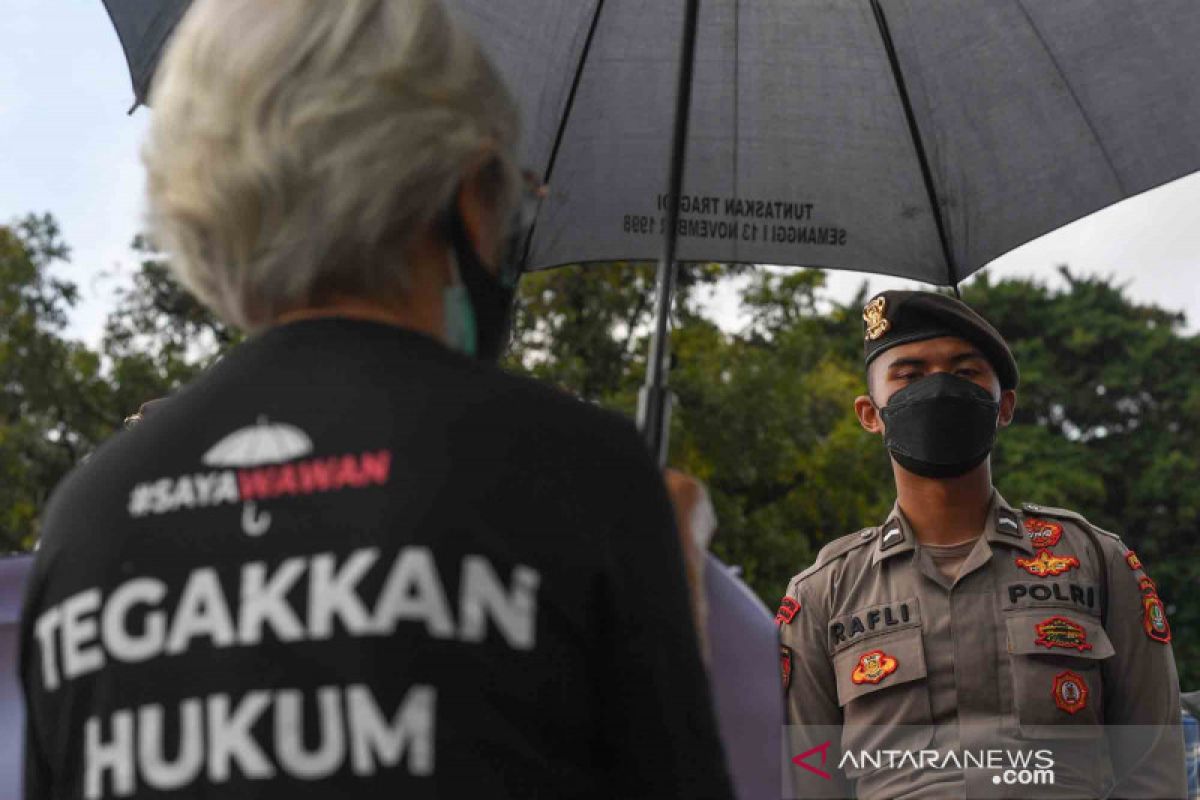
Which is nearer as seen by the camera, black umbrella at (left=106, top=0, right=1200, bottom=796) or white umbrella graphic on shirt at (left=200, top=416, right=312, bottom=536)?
white umbrella graphic on shirt at (left=200, top=416, right=312, bottom=536)

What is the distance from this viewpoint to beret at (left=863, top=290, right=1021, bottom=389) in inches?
167

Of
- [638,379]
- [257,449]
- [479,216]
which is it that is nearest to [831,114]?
[479,216]

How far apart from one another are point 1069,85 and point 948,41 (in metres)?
0.28

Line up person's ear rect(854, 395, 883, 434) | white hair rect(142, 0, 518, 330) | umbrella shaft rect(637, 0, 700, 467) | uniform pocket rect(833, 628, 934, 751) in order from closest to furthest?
1. white hair rect(142, 0, 518, 330)
2. umbrella shaft rect(637, 0, 700, 467)
3. uniform pocket rect(833, 628, 934, 751)
4. person's ear rect(854, 395, 883, 434)

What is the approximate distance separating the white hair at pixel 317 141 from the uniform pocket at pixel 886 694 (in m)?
2.60

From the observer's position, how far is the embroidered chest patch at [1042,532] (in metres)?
3.93

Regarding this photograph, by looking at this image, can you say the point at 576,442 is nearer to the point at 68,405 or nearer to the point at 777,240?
the point at 777,240

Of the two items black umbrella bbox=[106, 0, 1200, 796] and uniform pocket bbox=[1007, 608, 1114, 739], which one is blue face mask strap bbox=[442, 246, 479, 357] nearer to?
black umbrella bbox=[106, 0, 1200, 796]

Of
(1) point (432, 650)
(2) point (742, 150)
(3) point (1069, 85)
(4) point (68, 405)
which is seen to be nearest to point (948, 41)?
(3) point (1069, 85)

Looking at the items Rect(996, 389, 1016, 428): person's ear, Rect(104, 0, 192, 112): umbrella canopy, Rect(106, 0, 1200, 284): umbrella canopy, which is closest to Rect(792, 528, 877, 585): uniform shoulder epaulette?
Rect(996, 389, 1016, 428): person's ear

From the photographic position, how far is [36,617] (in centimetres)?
145

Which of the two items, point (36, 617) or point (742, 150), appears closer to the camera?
point (36, 617)

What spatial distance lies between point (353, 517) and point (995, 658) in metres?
2.79

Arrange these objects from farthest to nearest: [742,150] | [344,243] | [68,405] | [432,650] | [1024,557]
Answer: [68,405]
[1024,557]
[742,150]
[344,243]
[432,650]
